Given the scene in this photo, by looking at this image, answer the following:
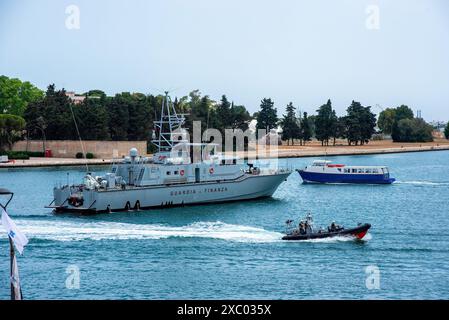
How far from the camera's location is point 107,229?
149 ft

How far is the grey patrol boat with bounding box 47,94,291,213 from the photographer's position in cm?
5419

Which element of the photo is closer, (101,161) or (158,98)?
(101,161)

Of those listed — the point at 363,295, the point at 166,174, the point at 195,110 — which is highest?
the point at 195,110

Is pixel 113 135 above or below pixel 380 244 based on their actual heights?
above

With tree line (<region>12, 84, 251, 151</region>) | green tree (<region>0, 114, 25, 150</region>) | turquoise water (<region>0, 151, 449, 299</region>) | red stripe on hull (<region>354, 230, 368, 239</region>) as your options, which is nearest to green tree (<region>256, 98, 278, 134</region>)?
tree line (<region>12, 84, 251, 151</region>)

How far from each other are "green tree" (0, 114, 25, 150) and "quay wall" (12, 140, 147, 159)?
371 centimetres

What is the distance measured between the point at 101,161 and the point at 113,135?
12.0 meters

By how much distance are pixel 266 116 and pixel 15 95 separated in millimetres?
52827

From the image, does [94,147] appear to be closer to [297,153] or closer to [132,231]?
[297,153]

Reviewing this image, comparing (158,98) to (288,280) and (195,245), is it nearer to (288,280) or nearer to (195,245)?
(195,245)

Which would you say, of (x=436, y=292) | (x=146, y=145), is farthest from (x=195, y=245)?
(x=146, y=145)

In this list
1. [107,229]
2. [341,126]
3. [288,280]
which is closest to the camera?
[288,280]

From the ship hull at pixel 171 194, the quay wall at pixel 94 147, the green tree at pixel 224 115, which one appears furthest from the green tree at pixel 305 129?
the ship hull at pixel 171 194

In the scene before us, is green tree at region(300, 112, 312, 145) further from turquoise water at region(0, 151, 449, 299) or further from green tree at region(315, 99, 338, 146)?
turquoise water at region(0, 151, 449, 299)
